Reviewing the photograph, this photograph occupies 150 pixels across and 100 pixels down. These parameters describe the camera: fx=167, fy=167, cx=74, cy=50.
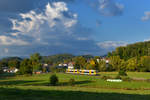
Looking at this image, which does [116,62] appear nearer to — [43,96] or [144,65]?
[144,65]

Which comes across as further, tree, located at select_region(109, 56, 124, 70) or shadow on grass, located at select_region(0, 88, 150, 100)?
tree, located at select_region(109, 56, 124, 70)

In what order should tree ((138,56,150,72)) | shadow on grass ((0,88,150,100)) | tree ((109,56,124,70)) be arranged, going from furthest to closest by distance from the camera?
tree ((109,56,124,70)) < tree ((138,56,150,72)) < shadow on grass ((0,88,150,100))

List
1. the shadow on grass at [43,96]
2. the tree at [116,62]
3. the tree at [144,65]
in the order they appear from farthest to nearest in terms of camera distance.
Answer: the tree at [116,62] < the tree at [144,65] < the shadow on grass at [43,96]

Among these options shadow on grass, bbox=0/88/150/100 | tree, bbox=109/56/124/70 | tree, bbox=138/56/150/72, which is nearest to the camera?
shadow on grass, bbox=0/88/150/100

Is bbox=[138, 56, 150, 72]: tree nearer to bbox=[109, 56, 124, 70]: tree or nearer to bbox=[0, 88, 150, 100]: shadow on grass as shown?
bbox=[109, 56, 124, 70]: tree

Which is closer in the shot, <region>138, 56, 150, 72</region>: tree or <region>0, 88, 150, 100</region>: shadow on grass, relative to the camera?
<region>0, 88, 150, 100</region>: shadow on grass

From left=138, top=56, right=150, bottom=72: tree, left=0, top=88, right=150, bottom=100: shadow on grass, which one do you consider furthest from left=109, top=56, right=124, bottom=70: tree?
left=0, top=88, right=150, bottom=100: shadow on grass

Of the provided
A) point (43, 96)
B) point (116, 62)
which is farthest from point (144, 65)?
point (43, 96)

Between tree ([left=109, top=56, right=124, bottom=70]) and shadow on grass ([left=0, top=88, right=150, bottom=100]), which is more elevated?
tree ([left=109, top=56, right=124, bottom=70])

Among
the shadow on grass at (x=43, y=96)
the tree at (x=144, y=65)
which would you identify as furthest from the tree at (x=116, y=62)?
the shadow on grass at (x=43, y=96)

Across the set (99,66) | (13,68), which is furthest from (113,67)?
(13,68)

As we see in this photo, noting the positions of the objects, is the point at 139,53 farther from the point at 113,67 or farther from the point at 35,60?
the point at 35,60

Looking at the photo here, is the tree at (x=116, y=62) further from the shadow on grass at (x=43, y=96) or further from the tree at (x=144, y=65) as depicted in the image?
the shadow on grass at (x=43, y=96)

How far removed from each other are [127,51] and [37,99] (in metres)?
121
